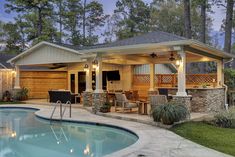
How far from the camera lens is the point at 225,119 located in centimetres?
1063

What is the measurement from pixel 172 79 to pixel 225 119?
8262mm

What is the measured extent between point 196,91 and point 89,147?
275 inches

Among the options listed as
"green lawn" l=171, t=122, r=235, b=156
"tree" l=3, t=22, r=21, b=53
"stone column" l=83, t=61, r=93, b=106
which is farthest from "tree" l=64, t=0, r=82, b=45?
"green lawn" l=171, t=122, r=235, b=156

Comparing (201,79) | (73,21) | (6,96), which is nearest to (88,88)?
(201,79)

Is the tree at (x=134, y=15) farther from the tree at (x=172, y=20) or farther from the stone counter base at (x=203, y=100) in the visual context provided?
the stone counter base at (x=203, y=100)

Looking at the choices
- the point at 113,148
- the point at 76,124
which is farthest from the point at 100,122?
the point at 113,148

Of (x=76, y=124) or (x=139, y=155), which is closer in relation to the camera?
(x=139, y=155)

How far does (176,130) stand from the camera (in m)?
9.60

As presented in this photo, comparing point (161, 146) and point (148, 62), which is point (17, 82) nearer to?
point (148, 62)

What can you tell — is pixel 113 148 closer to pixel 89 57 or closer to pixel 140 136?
pixel 140 136

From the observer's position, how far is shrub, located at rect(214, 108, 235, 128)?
34.5ft

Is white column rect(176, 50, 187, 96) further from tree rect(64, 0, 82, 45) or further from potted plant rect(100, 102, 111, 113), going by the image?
tree rect(64, 0, 82, 45)

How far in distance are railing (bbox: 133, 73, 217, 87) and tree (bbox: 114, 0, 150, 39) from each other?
45.3 ft

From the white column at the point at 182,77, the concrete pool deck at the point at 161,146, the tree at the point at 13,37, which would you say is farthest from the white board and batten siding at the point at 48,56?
the tree at the point at 13,37
